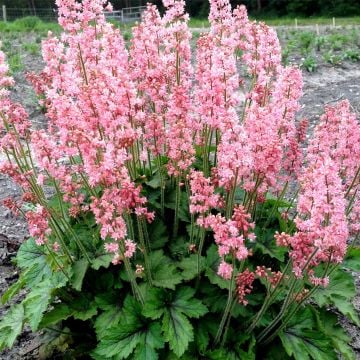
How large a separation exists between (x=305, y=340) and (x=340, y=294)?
0.55 m

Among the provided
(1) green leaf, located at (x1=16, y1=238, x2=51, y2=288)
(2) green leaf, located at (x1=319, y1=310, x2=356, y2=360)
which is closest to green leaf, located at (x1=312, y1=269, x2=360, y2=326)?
(2) green leaf, located at (x1=319, y1=310, x2=356, y2=360)

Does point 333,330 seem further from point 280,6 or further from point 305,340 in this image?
point 280,6

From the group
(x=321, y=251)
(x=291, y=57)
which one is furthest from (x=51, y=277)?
(x=291, y=57)

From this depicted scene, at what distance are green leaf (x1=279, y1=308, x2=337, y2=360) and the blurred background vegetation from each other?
129 ft

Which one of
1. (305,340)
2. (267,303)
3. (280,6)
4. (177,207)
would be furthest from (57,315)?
(280,6)

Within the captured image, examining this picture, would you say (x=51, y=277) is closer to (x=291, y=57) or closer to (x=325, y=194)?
(x=325, y=194)

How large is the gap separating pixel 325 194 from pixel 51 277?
2.33m

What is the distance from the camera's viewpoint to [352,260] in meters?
4.48

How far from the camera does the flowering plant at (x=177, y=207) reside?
122 inches

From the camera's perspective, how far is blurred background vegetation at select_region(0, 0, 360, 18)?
39.7 m

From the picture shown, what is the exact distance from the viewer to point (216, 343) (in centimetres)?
378

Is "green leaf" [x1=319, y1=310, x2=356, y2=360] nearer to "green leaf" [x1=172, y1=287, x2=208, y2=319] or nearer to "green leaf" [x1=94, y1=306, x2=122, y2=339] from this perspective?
"green leaf" [x1=172, y1=287, x2=208, y2=319]

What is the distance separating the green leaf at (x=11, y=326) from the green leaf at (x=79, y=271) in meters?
0.55

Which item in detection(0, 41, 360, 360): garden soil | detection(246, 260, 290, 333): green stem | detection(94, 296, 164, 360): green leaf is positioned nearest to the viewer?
detection(246, 260, 290, 333): green stem
